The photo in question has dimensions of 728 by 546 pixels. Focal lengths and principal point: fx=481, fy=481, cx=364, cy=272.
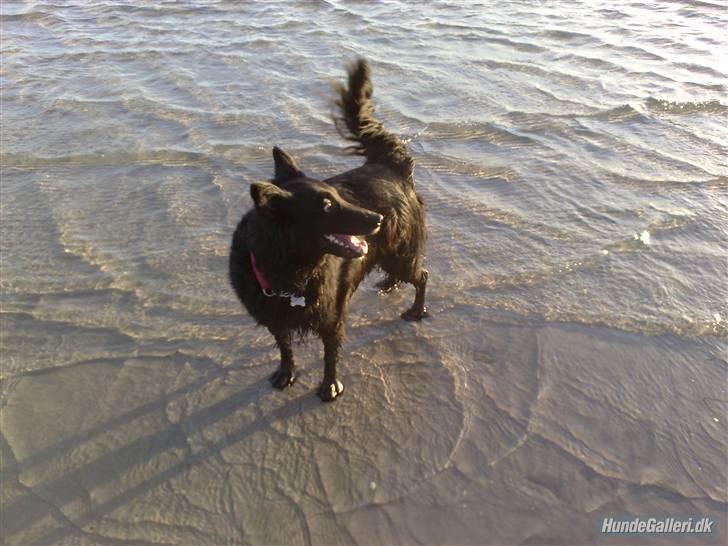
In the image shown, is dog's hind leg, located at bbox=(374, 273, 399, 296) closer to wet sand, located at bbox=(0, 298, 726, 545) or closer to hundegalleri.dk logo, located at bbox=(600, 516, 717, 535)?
wet sand, located at bbox=(0, 298, 726, 545)

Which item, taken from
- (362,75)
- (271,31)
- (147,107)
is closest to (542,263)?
(362,75)

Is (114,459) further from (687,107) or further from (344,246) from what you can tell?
(687,107)

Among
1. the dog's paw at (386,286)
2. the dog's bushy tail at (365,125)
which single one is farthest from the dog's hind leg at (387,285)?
the dog's bushy tail at (365,125)

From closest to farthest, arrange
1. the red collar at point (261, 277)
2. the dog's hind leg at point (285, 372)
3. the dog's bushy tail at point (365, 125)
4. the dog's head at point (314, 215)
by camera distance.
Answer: the dog's head at point (314, 215) → the red collar at point (261, 277) → the dog's hind leg at point (285, 372) → the dog's bushy tail at point (365, 125)

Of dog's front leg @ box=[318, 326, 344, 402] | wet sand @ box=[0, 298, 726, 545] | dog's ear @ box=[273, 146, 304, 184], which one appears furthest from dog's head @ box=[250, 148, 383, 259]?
wet sand @ box=[0, 298, 726, 545]

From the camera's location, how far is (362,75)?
3654 mm

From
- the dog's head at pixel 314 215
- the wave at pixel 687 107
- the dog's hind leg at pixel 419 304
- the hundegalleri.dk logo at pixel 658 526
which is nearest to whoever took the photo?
the dog's head at pixel 314 215

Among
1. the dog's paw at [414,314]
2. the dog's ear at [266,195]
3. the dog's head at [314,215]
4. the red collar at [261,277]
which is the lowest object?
the dog's paw at [414,314]

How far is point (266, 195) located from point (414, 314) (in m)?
2.14

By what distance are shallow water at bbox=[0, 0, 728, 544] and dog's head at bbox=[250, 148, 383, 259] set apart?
1.30m

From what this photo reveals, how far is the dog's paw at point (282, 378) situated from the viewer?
3.55 meters

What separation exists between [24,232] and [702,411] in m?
6.10

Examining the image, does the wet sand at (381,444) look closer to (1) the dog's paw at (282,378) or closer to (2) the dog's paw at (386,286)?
(1) the dog's paw at (282,378)

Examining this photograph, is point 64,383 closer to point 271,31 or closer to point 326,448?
point 326,448
